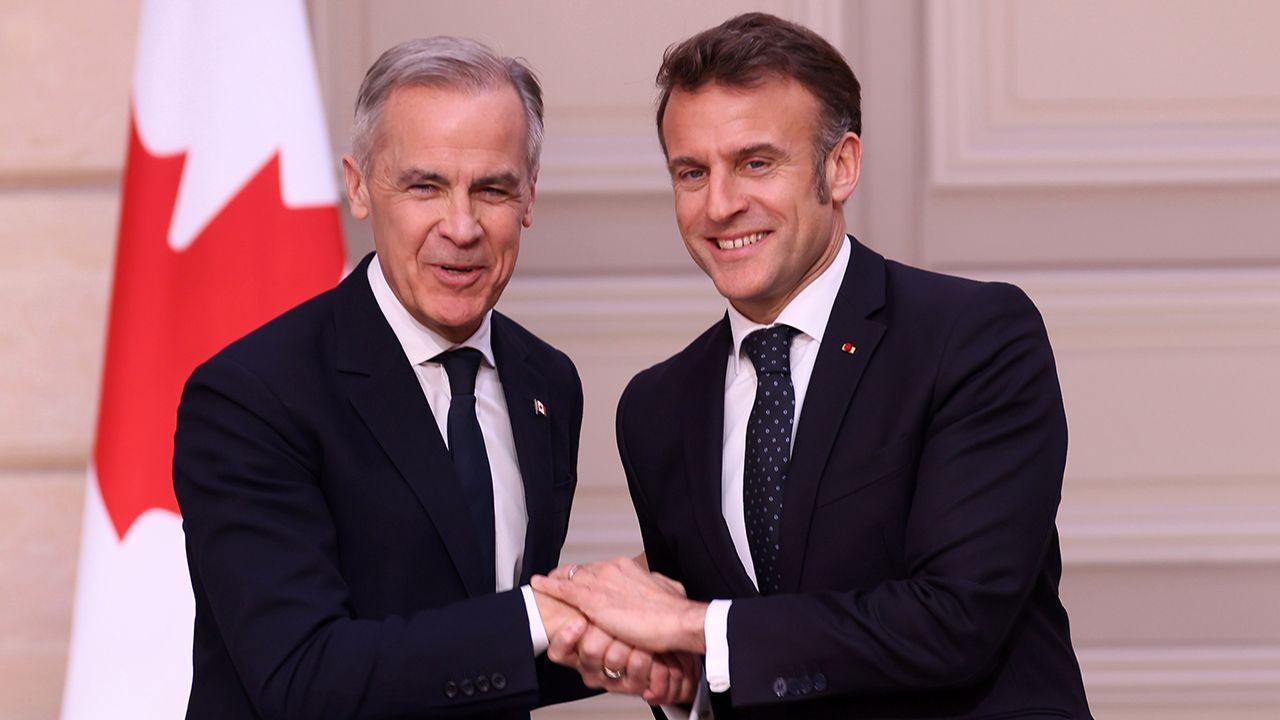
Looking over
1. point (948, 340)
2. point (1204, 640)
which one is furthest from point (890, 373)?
point (1204, 640)

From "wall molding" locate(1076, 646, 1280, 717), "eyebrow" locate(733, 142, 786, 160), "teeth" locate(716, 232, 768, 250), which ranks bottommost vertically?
"wall molding" locate(1076, 646, 1280, 717)

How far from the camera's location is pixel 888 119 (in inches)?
132

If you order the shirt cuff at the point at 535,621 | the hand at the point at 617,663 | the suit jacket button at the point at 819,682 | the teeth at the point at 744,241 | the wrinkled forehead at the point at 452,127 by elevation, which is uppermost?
the wrinkled forehead at the point at 452,127

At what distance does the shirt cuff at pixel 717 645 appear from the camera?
1.93 m

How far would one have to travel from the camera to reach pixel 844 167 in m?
2.18

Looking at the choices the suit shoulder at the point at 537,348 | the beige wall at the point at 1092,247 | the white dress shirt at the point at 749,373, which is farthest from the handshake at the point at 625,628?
the beige wall at the point at 1092,247

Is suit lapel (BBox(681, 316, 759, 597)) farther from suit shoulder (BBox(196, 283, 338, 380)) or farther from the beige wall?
the beige wall

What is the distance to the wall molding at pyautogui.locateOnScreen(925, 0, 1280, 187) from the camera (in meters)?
3.28

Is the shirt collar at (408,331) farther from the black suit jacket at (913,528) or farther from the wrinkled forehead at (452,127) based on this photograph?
the black suit jacket at (913,528)

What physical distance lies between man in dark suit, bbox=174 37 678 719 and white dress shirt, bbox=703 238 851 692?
0.25 m

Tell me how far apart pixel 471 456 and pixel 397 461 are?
0.13 meters

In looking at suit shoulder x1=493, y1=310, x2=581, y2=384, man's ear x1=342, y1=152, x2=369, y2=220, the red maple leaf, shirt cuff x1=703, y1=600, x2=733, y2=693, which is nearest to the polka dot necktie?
shirt cuff x1=703, y1=600, x2=733, y2=693

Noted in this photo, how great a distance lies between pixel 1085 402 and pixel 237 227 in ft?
6.37

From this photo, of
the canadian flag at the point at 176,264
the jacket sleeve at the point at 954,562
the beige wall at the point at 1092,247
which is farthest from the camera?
the beige wall at the point at 1092,247
